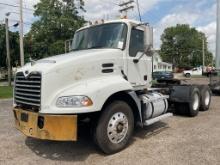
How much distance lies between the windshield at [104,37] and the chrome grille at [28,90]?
5.75ft

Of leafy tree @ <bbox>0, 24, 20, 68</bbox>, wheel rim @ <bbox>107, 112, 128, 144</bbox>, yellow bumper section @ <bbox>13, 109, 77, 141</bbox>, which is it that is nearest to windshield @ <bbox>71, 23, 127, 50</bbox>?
wheel rim @ <bbox>107, 112, 128, 144</bbox>

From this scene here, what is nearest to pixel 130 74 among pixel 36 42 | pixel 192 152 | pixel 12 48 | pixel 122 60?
pixel 122 60

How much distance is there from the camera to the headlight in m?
5.37

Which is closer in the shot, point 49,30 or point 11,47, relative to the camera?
point 49,30

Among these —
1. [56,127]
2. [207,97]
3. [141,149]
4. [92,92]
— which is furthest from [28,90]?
[207,97]

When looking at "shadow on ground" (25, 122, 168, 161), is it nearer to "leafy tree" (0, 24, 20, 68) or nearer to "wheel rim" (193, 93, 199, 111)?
"wheel rim" (193, 93, 199, 111)

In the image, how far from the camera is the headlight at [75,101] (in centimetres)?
537

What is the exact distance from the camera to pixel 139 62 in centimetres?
728

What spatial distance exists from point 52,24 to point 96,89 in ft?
134

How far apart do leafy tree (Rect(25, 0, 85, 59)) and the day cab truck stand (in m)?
36.2

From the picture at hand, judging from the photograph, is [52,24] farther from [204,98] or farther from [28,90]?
[28,90]

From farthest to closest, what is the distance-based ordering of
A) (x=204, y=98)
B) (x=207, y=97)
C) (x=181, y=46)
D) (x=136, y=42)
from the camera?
(x=181, y=46) < (x=207, y=97) < (x=204, y=98) < (x=136, y=42)

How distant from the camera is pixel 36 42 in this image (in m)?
46.6

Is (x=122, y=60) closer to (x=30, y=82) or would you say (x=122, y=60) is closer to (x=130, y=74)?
(x=130, y=74)
